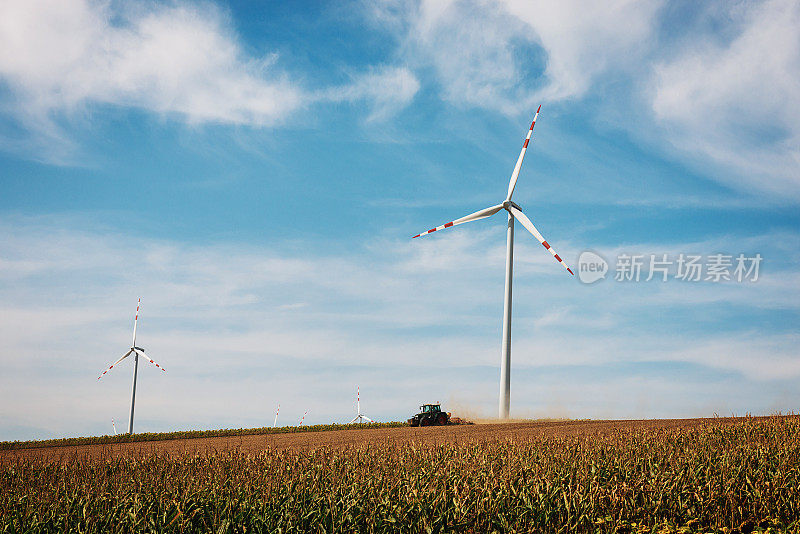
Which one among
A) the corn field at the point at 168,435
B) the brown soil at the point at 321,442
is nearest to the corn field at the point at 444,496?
the brown soil at the point at 321,442

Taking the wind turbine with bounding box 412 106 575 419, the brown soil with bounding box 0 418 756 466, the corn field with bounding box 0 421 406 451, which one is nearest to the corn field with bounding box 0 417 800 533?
the brown soil with bounding box 0 418 756 466

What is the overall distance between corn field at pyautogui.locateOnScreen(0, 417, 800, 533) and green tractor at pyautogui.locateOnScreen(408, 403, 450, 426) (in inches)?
1129

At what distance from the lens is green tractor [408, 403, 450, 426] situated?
4622 cm

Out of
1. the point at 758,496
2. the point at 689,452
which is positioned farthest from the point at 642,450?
the point at 758,496

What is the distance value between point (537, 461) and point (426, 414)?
3052cm

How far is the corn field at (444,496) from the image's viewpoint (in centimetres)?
1119

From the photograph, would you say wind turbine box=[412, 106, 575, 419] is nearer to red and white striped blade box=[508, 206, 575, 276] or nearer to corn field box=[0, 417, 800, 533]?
red and white striped blade box=[508, 206, 575, 276]

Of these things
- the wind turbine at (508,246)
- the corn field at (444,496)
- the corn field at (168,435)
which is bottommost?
the corn field at (168,435)

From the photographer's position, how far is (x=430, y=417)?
46500mm

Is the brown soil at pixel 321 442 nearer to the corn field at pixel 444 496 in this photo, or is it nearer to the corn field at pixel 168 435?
the corn field at pixel 168 435

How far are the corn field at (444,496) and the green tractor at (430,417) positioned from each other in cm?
2867

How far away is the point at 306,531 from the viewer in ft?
36.2

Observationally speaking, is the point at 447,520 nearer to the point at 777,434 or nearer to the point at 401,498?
the point at 401,498

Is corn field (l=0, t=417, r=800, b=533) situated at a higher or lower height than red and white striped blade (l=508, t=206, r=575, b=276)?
lower
